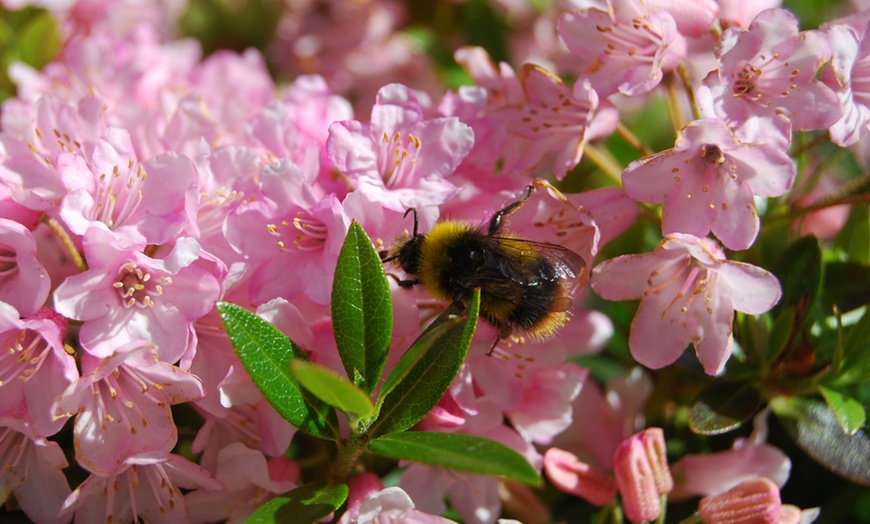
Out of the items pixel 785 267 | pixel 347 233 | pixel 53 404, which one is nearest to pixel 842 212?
pixel 785 267

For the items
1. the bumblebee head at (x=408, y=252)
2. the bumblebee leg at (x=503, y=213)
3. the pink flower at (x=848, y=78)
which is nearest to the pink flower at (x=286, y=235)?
the bumblebee head at (x=408, y=252)

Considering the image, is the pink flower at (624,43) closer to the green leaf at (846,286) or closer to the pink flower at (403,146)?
the pink flower at (403,146)

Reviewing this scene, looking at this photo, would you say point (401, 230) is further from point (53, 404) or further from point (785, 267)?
point (785, 267)

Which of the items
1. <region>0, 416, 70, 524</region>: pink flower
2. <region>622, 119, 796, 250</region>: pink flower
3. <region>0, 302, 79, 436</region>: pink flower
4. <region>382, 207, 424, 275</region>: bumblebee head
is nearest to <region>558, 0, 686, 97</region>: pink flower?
<region>622, 119, 796, 250</region>: pink flower

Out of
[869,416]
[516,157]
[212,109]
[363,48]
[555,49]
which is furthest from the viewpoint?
[363,48]

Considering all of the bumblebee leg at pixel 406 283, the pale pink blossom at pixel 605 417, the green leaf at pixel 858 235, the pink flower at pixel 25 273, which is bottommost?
the pale pink blossom at pixel 605 417

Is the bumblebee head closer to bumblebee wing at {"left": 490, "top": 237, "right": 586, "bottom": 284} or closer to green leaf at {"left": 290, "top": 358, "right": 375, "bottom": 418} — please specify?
bumblebee wing at {"left": 490, "top": 237, "right": 586, "bottom": 284}
